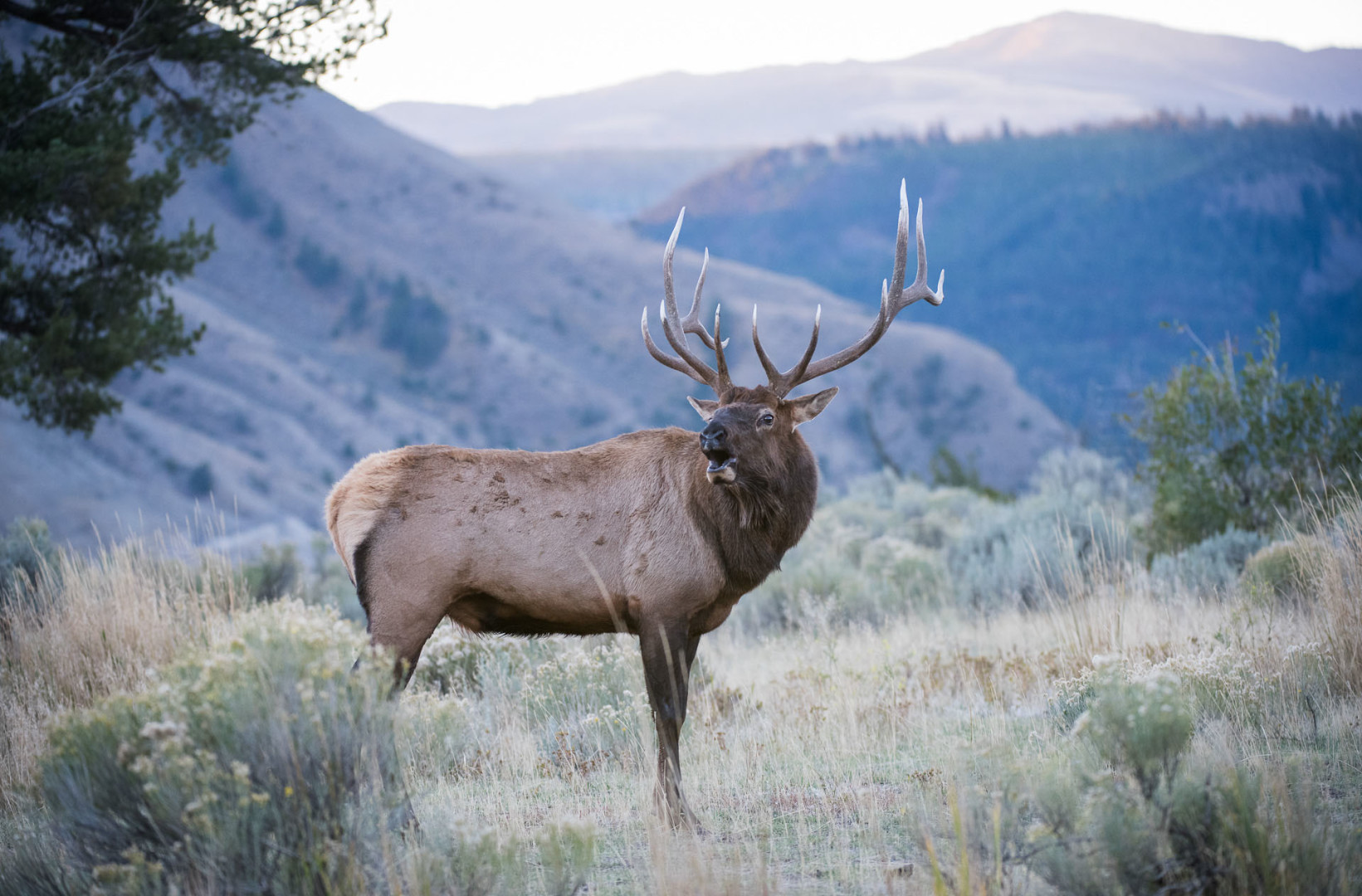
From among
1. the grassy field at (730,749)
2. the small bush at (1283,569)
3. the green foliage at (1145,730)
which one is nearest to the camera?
the grassy field at (730,749)

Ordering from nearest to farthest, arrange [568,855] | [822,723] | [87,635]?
[568,855] < [822,723] < [87,635]

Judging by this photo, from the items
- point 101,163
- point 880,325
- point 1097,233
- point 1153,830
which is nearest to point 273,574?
point 101,163

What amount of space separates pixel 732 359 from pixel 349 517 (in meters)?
59.3

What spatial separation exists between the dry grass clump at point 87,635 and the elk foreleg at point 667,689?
3.11m

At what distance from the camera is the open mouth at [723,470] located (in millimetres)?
5223

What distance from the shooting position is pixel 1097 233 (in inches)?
3501

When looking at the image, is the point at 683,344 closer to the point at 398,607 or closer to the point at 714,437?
Answer: the point at 714,437

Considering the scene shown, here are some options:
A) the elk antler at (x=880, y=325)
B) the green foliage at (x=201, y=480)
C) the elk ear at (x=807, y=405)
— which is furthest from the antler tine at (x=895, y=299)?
the green foliage at (x=201, y=480)

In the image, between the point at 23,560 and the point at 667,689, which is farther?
the point at 23,560

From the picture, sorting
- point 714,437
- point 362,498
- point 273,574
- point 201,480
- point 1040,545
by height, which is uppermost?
point 714,437

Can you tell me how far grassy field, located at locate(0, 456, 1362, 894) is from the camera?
366 centimetres

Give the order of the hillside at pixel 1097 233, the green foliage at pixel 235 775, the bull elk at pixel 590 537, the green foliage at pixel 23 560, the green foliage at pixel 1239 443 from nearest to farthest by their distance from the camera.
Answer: the green foliage at pixel 235 775, the bull elk at pixel 590 537, the green foliage at pixel 23 560, the green foliage at pixel 1239 443, the hillside at pixel 1097 233

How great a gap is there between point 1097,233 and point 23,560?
91.5 metres

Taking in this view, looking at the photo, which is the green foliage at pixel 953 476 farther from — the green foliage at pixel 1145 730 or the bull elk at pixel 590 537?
the green foliage at pixel 1145 730
